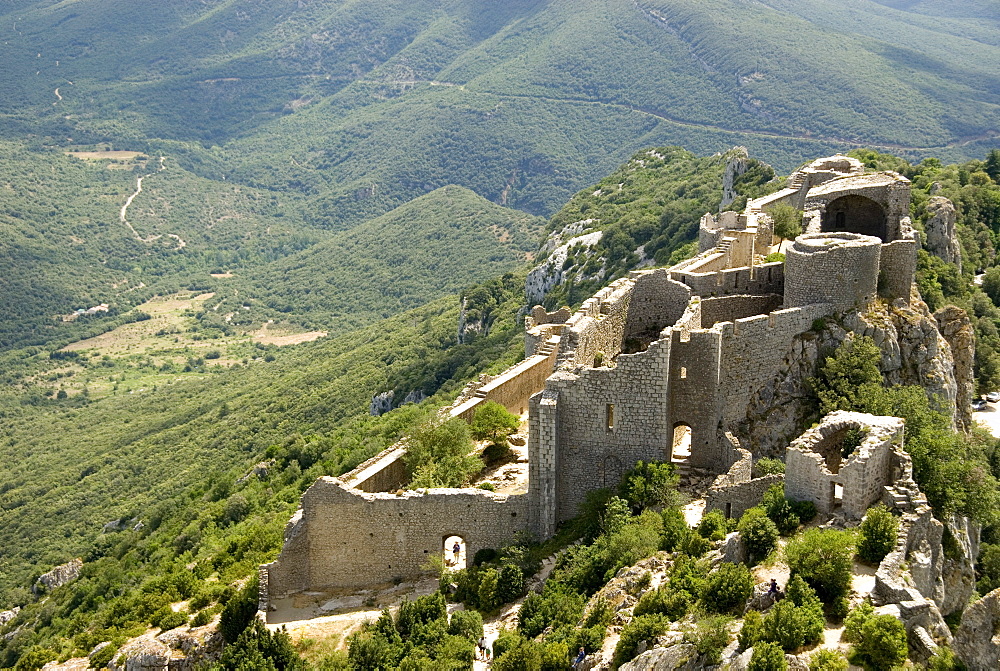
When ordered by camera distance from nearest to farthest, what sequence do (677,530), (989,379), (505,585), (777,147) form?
1. (677,530)
2. (505,585)
3. (989,379)
4. (777,147)

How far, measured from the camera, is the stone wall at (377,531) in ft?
98.1

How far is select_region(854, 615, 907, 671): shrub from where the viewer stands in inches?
802

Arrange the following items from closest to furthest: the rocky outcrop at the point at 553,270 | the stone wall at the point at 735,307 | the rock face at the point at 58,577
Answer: the stone wall at the point at 735,307
the rock face at the point at 58,577
the rocky outcrop at the point at 553,270

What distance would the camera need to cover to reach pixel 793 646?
21297mm

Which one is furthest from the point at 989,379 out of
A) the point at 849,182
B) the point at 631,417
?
the point at 631,417

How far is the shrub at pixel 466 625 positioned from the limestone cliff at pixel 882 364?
8141mm

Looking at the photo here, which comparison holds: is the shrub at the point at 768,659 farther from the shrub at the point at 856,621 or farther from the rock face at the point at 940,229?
the rock face at the point at 940,229

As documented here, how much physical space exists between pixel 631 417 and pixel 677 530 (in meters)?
3.40

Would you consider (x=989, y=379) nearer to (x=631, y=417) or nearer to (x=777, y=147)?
(x=631, y=417)

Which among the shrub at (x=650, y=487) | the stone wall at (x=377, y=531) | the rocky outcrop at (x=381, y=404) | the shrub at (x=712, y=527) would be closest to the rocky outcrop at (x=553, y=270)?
the rocky outcrop at (x=381, y=404)

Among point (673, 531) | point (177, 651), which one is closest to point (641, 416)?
point (673, 531)

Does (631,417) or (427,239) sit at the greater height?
(631,417)

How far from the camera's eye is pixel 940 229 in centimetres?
4972

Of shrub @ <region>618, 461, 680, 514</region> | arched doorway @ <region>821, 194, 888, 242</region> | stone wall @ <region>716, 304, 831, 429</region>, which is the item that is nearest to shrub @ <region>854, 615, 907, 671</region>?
shrub @ <region>618, 461, 680, 514</region>
